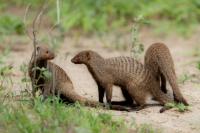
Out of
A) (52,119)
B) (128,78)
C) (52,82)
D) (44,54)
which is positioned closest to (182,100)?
(128,78)

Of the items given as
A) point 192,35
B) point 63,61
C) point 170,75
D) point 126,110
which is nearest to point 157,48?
point 170,75

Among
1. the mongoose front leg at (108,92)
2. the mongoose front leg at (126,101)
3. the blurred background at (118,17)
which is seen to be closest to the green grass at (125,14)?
the blurred background at (118,17)

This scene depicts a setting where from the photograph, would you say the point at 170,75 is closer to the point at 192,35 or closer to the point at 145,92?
the point at 145,92

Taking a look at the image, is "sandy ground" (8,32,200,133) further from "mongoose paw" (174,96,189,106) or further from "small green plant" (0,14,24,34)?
"small green plant" (0,14,24,34)

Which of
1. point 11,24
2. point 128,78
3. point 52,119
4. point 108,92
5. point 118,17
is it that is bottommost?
point 52,119

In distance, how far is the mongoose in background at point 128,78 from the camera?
5.70 m

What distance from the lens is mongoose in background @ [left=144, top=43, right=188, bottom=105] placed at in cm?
566

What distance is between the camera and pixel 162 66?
5.80 metres

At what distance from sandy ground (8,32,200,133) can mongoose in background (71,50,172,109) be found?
0.14m

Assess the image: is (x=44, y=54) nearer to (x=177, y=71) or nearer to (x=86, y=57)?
(x=86, y=57)

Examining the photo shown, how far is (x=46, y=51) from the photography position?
18.4ft

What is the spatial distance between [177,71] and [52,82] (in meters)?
2.25

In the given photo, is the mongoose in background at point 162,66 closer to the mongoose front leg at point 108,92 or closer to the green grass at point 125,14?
the mongoose front leg at point 108,92

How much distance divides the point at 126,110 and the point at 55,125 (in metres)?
1.01
